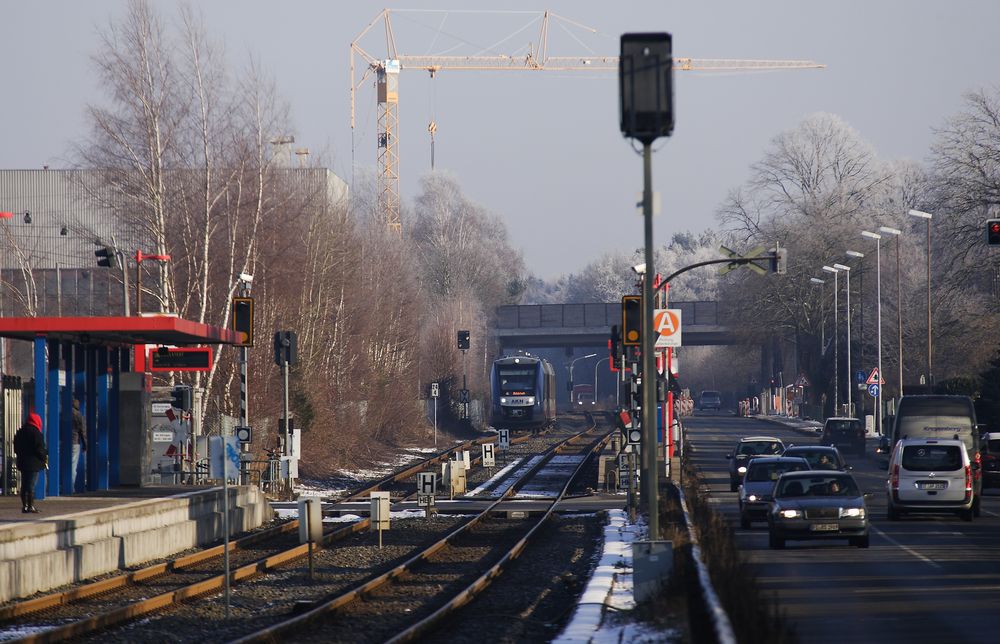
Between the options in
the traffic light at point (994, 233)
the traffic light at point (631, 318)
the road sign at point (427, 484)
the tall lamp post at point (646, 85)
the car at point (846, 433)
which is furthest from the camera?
the car at point (846, 433)

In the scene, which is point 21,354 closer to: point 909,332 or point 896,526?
point 909,332

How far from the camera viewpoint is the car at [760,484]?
30625 millimetres

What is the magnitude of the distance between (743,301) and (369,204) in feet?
112

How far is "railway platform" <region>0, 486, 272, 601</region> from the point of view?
63.6ft

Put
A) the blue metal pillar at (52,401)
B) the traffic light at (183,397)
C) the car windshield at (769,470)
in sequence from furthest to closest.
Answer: the traffic light at (183,397), the car windshield at (769,470), the blue metal pillar at (52,401)

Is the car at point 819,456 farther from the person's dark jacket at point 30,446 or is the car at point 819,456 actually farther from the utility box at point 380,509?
the person's dark jacket at point 30,446

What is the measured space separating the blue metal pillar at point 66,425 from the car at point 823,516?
12720mm

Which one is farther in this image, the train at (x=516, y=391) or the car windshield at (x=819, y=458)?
the train at (x=516, y=391)

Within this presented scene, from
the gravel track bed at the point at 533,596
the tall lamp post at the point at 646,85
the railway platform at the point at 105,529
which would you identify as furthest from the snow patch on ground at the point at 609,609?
the railway platform at the point at 105,529

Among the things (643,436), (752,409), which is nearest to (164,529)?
(643,436)

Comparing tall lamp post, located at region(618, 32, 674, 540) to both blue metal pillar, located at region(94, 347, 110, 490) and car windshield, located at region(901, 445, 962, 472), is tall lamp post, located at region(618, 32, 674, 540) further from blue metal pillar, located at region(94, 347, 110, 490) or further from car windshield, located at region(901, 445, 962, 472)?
car windshield, located at region(901, 445, 962, 472)

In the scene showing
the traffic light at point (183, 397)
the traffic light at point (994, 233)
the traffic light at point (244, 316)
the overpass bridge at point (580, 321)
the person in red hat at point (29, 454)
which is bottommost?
the person in red hat at point (29, 454)

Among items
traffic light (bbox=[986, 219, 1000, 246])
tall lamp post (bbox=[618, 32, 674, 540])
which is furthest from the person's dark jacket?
traffic light (bbox=[986, 219, 1000, 246])

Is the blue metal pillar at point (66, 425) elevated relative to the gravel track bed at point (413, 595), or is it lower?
Answer: elevated
